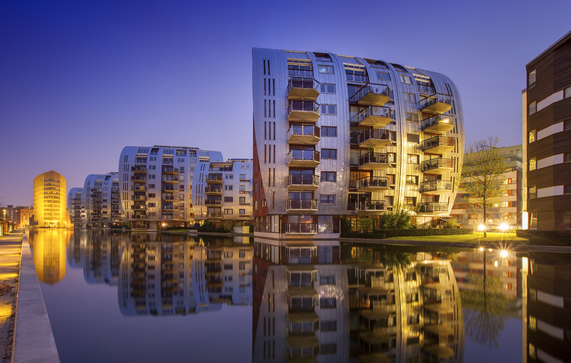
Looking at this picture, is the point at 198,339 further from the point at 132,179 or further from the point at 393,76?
the point at 132,179

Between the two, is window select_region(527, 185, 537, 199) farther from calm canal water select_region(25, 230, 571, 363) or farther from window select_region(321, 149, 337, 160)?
calm canal water select_region(25, 230, 571, 363)

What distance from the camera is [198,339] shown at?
6594 millimetres

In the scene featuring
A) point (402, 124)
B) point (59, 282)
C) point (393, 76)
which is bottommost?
point (59, 282)

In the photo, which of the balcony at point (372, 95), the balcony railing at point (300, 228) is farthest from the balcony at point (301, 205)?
the balcony at point (372, 95)

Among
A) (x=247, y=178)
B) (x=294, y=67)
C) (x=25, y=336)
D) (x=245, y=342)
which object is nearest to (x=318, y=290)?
(x=245, y=342)

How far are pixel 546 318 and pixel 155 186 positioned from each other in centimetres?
9944

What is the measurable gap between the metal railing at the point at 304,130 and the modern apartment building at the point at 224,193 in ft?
146

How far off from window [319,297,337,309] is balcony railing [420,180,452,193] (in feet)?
141

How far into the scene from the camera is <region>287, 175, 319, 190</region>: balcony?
137 ft

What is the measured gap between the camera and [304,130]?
42.6 m

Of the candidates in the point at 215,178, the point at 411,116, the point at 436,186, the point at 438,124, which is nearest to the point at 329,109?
the point at 411,116

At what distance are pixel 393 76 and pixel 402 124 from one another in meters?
6.94

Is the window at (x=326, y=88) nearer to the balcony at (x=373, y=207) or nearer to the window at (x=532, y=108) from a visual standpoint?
the balcony at (x=373, y=207)

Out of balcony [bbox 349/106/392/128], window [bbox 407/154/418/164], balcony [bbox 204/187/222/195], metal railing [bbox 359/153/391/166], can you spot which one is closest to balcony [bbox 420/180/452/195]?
window [bbox 407/154/418/164]
